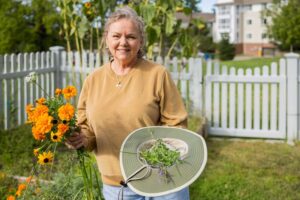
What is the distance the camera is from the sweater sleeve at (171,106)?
2.05 meters

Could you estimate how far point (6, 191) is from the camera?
3939 mm

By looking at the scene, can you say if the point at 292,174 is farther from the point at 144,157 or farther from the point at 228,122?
the point at 144,157

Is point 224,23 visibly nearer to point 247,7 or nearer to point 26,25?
point 247,7

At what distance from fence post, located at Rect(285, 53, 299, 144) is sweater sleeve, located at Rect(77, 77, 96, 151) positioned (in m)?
4.61

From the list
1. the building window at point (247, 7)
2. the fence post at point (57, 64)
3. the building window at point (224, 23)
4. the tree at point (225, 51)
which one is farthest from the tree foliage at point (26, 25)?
the building window at point (247, 7)

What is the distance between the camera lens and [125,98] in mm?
2045

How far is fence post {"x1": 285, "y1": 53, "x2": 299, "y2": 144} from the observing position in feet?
20.6

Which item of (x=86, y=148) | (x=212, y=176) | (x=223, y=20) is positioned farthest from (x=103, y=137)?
(x=223, y=20)

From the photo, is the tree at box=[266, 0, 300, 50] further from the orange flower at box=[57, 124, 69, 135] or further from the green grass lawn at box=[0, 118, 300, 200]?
the orange flower at box=[57, 124, 69, 135]

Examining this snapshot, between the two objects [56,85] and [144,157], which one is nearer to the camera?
[144,157]

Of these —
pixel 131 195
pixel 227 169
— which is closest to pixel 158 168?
pixel 131 195

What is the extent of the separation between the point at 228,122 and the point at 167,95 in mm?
5062

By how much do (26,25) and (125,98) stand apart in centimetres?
2689

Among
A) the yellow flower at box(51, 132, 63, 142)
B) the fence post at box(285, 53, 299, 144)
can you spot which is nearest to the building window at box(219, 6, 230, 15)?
the fence post at box(285, 53, 299, 144)
